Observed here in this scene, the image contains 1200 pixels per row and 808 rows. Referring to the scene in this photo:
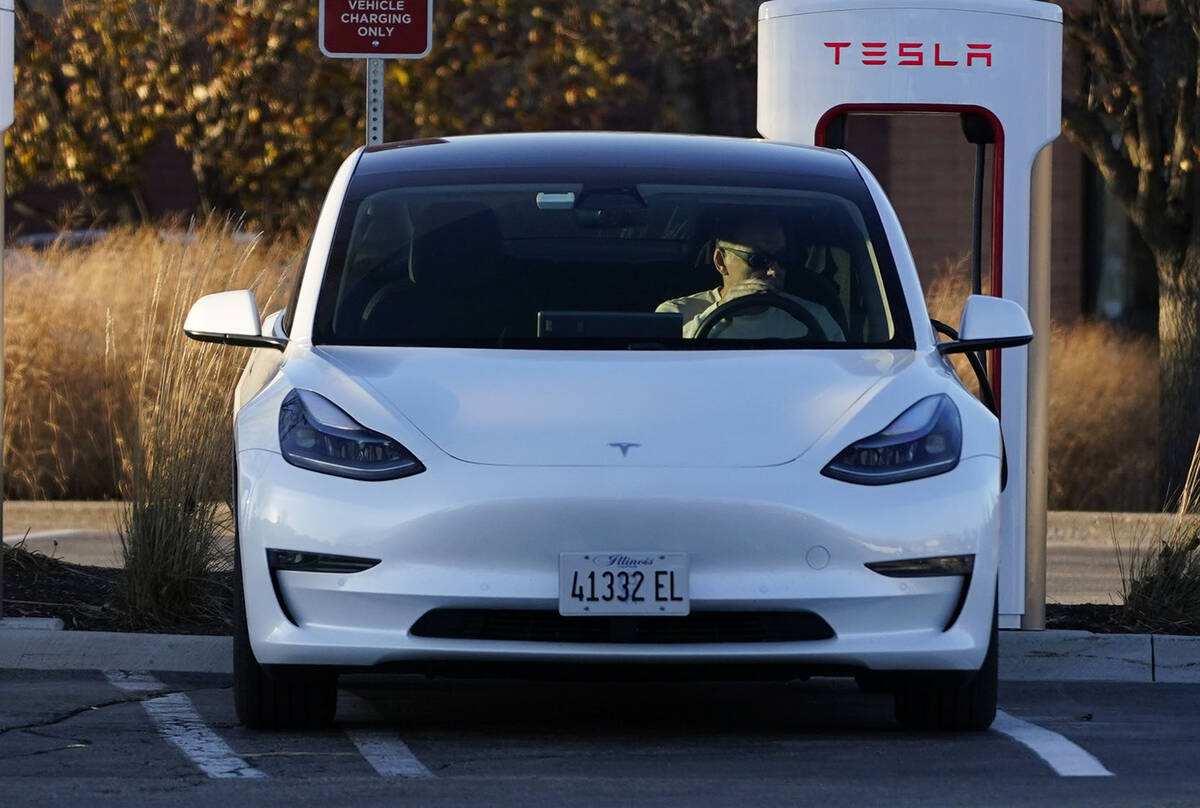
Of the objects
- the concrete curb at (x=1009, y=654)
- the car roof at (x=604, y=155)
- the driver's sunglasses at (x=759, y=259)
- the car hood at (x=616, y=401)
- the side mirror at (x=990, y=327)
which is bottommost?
the concrete curb at (x=1009, y=654)

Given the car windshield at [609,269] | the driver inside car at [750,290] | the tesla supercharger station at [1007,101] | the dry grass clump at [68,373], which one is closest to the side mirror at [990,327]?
the car windshield at [609,269]

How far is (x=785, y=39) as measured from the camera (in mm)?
8203

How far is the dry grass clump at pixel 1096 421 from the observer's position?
45.0 ft

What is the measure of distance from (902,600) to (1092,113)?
27.6ft

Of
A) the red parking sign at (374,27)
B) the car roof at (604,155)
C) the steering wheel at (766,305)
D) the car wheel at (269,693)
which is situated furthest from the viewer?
the red parking sign at (374,27)

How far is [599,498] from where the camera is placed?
554 cm

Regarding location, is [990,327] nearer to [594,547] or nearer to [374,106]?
[594,547]

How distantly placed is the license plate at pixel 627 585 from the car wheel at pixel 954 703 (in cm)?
79

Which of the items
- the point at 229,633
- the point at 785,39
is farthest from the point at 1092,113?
the point at 229,633

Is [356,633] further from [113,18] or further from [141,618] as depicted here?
[113,18]

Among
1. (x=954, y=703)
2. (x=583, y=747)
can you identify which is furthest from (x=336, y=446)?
(x=954, y=703)

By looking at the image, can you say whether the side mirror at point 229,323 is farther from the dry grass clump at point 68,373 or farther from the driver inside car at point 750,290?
the dry grass clump at point 68,373

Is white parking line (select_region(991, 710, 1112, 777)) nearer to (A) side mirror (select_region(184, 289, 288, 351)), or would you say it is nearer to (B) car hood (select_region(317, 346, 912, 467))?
(B) car hood (select_region(317, 346, 912, 467))

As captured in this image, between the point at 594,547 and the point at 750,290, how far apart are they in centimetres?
127
